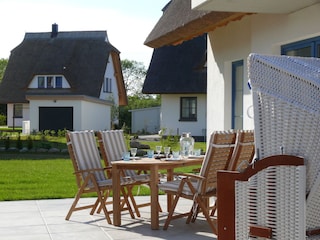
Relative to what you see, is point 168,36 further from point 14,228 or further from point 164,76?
point 164,76

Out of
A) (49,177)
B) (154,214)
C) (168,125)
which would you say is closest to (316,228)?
(154,214)

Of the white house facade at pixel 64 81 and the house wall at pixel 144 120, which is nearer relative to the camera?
the white house facade at pixel 64 81

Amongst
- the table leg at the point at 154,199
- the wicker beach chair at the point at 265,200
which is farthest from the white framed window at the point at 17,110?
the wicker beach chair at the point at 265,200

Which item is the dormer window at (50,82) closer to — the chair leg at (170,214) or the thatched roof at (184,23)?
the thatched roof at (184,23)

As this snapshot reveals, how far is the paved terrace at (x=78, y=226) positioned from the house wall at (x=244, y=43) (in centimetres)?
158

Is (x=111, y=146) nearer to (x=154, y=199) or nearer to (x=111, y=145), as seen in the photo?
(x=111, y=145)

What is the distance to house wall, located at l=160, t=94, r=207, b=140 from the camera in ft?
106

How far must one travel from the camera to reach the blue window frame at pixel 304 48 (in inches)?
276

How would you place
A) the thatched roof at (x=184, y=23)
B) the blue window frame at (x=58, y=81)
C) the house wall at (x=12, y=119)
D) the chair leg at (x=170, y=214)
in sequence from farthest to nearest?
the house wall at (x=12, y=119) < the blue window frame at (x=58, y=81) < the thatched roof at (x=184, y=23) < the chair leg at (x=170, y=214)

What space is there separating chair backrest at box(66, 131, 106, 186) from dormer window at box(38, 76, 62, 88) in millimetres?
33053

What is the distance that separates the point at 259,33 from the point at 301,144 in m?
5.41

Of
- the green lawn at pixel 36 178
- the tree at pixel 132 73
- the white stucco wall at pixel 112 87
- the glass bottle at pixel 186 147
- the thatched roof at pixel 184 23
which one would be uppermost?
the tree at pixel 132 73

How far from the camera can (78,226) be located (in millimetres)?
7062

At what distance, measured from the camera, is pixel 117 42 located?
159ft
